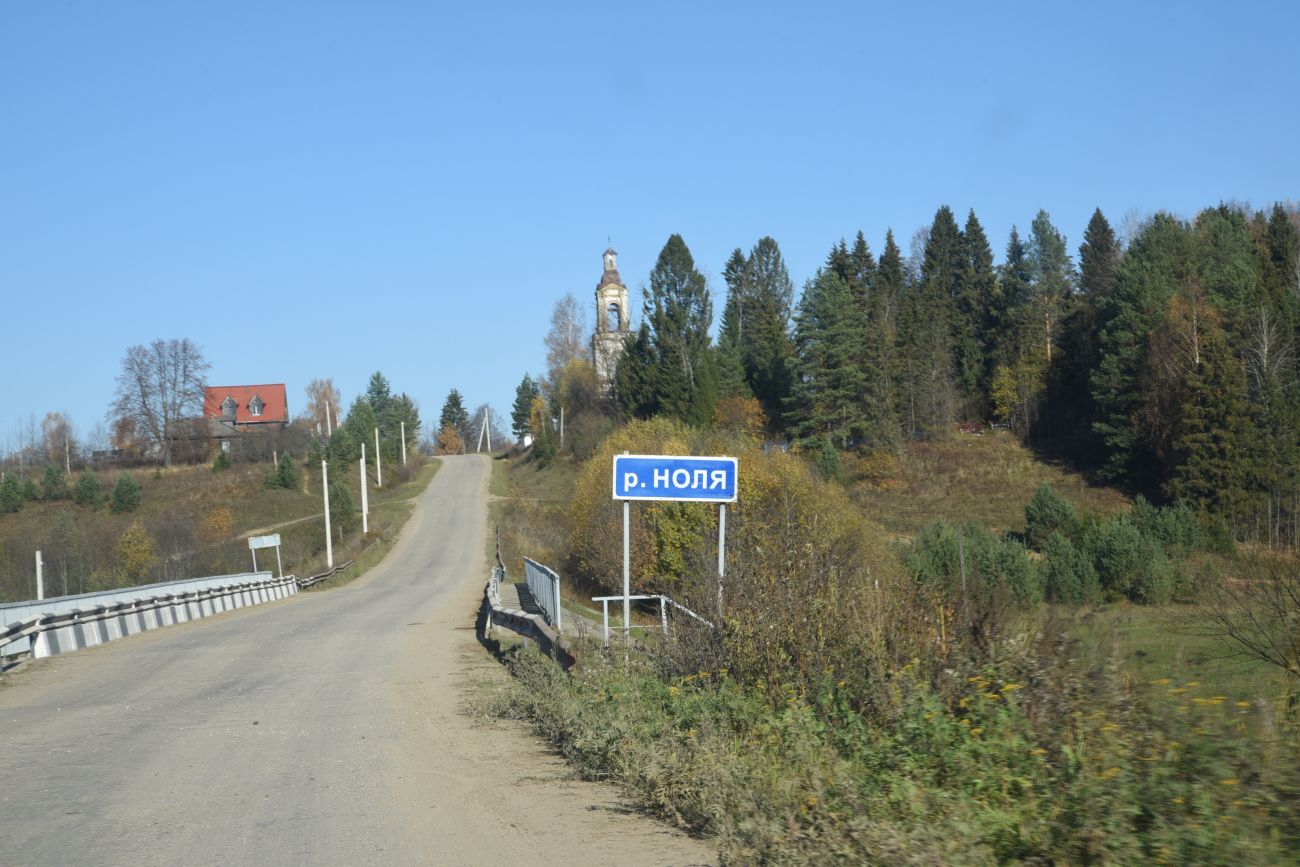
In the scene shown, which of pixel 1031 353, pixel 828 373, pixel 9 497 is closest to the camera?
pixel 9 497

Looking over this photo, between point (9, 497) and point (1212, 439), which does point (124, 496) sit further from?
point (1212, 439)

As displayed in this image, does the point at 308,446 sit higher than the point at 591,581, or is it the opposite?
the point at 308,446

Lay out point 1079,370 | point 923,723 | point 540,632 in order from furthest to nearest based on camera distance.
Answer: point 1079,370, point 540,632, point 923,723

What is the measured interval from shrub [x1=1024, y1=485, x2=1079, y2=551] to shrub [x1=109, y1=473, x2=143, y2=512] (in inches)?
2302

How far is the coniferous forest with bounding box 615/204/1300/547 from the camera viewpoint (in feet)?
212

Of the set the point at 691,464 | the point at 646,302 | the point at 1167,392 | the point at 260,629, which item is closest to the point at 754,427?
the point at 646,302

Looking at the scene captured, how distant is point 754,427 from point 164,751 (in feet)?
264

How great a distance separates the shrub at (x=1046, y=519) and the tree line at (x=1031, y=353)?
7.18 metres

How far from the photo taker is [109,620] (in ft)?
71.9

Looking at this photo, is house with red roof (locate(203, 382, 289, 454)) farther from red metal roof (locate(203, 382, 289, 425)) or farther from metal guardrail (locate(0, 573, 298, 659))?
metal guardrail (locate(0, 573, 298, 659))

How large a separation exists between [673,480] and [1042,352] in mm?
92353

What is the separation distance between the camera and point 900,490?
7931cm

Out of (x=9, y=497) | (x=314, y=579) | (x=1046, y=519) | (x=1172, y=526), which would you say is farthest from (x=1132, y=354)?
(x=9, y=497)

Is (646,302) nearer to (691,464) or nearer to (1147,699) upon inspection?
(691,464)
